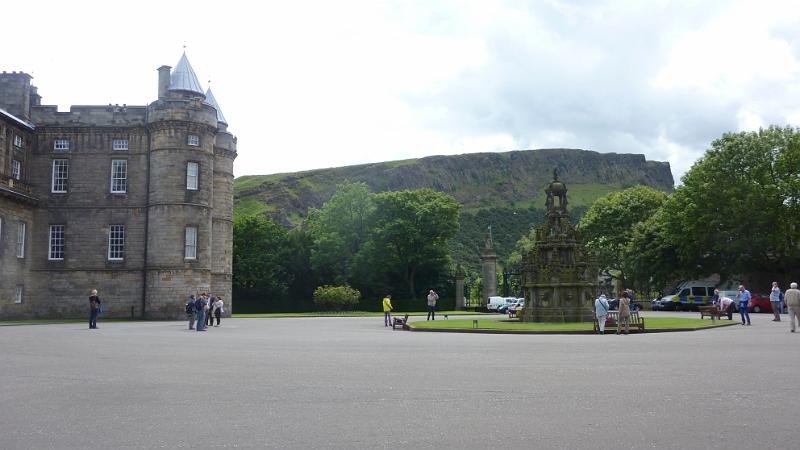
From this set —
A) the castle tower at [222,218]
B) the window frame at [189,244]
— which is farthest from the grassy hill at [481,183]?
the window frame at [189,244]

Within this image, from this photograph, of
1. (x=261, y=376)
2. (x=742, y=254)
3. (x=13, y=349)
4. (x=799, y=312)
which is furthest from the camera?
(x=742, y=254)

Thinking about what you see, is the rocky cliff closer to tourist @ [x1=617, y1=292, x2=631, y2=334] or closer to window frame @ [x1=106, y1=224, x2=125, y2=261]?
window frame @ [x1=106, y1=224, x2=125, y2=261]

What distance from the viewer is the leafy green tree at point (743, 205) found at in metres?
45.2

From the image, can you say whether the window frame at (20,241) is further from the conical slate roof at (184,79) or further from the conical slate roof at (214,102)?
the conical slate roof at (214,102)

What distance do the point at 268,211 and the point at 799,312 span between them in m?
114

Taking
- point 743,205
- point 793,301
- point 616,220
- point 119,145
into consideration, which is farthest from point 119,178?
point 616,220

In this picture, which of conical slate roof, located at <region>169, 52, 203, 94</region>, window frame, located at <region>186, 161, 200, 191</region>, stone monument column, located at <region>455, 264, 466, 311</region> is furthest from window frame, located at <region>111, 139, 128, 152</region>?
stone monument column, located at <region>455, 264, 466, 311</region>

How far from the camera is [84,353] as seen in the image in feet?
52.3

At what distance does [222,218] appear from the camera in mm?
49844

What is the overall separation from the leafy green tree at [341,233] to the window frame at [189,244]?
2076 cm

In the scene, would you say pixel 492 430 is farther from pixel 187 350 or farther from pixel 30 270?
pixel 30 270

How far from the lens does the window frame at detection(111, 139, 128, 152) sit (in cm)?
4447

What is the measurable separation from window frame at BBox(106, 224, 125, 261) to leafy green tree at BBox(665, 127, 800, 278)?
38.5 m

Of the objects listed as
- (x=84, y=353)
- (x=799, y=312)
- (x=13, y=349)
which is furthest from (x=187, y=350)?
(x=799, y=312)
